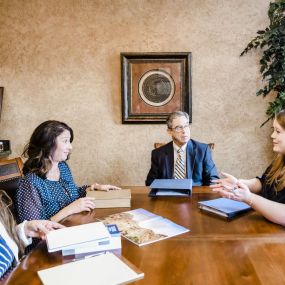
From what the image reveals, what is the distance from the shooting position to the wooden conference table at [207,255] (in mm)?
991

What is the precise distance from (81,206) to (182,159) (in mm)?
1159

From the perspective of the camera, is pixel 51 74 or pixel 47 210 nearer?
pixel 47 210

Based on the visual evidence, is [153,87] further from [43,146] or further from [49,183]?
[49,183]

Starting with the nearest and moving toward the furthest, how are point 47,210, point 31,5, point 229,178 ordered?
point 229,178, point 47,210, point 31,5

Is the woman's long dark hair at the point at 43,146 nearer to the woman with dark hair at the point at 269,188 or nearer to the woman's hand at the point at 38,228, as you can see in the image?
the woman's hand at the point at 38,228

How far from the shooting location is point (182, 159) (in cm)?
260

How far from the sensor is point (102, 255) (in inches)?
45.2

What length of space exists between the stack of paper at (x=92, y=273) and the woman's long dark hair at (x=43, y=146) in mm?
808

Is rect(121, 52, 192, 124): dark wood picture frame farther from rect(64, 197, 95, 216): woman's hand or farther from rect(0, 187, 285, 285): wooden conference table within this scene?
rect(0, 187, 285, 285): wooden conference table

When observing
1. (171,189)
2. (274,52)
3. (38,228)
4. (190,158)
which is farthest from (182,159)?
(38,228)

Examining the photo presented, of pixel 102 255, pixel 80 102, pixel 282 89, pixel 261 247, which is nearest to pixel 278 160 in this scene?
pixel 261 247

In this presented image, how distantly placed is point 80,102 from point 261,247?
8.20ft

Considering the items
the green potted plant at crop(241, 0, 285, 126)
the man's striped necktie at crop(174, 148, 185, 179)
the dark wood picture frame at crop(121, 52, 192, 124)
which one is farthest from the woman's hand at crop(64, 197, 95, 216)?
the green potted plant at crop(241, 0, 285, 126)

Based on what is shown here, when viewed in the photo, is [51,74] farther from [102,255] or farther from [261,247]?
[261,247]
